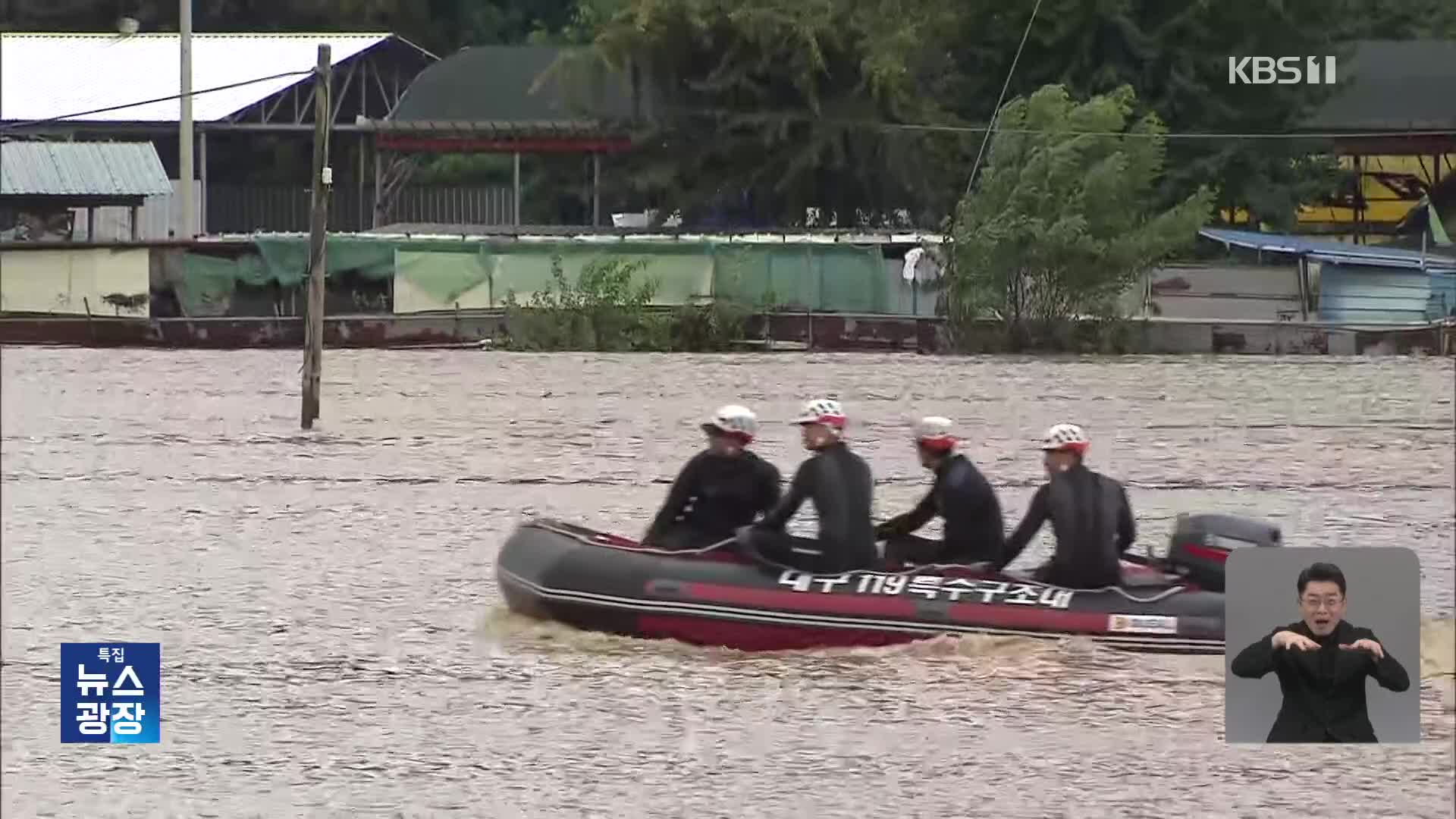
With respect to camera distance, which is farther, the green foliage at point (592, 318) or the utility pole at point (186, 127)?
the green foliage at point (592, 318)

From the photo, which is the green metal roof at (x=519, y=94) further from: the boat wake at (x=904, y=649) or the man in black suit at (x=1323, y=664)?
the man in black suit at (x=1323, y=664)

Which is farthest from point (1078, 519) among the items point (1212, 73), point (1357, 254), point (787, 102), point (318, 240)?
point (787, 102)

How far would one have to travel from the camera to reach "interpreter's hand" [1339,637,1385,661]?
19.1ft

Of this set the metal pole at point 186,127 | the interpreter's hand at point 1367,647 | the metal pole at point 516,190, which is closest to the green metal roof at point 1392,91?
the metal pole at point 516,190

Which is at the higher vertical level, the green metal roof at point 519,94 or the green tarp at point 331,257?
the green metal roof at point 519,94

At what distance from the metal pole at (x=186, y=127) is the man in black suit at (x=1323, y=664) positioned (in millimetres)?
26687

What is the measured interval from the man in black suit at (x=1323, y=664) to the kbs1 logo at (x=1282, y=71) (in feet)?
98.8

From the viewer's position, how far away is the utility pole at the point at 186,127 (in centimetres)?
3238

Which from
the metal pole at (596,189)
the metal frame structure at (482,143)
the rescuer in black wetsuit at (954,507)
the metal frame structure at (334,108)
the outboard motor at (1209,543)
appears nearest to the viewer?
the outboard motor at (1209,543)

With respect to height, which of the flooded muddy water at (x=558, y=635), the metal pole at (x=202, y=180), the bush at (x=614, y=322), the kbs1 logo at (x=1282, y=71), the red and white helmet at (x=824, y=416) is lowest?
the flooded muddy water at (x=558, y=635)

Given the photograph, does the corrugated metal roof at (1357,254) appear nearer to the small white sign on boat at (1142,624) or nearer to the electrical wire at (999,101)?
the electrical wire at (999,101)

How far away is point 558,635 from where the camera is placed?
38.8ft

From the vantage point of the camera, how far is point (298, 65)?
3731 centimetres

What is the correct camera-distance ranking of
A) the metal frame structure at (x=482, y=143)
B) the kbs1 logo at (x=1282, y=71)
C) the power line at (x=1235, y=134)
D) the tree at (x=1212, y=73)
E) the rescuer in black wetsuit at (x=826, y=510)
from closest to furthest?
1. the rescuer in black wetsuit at (x=826, y=510)
2. the power line at (x=1235, y=134)
3. the kbs1 logo at (x=1282, y=71)
4. the tree at (x=1212, y=73)
5. the metal frame structure at (x=482, y=143)
